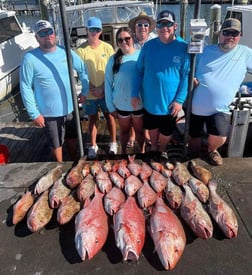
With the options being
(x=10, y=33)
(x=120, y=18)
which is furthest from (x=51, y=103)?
(x=10, y=33)

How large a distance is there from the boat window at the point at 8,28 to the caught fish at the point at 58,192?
339 inches

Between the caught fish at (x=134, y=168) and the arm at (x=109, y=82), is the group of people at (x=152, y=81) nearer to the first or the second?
the arm at (x=109, y=82)

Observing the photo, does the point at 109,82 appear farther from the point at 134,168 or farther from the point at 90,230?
the point at 90,230

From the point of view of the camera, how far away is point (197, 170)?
3.14 metres

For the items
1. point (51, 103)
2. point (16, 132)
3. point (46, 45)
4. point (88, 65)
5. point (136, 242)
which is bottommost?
point (16, 132)

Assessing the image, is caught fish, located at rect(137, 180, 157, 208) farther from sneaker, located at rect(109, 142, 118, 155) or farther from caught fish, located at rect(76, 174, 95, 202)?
sneaker, located at rect(109, 142, 118, 155)

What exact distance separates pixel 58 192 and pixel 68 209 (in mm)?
287

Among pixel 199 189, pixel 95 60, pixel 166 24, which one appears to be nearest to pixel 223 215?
pixel 199 189

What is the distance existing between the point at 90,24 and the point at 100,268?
3.11 meters

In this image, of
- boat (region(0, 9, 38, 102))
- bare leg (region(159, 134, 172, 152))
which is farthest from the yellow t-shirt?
boat (region(0, 9, 38, 102))

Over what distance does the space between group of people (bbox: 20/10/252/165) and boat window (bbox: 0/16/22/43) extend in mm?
7805

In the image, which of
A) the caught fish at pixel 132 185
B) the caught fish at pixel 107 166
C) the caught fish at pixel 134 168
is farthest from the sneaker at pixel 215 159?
the caught fish at pixel 107 166

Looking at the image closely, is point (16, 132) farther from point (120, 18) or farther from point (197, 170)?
point (120, 18)

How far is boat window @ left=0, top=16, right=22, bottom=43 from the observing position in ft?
33.3
